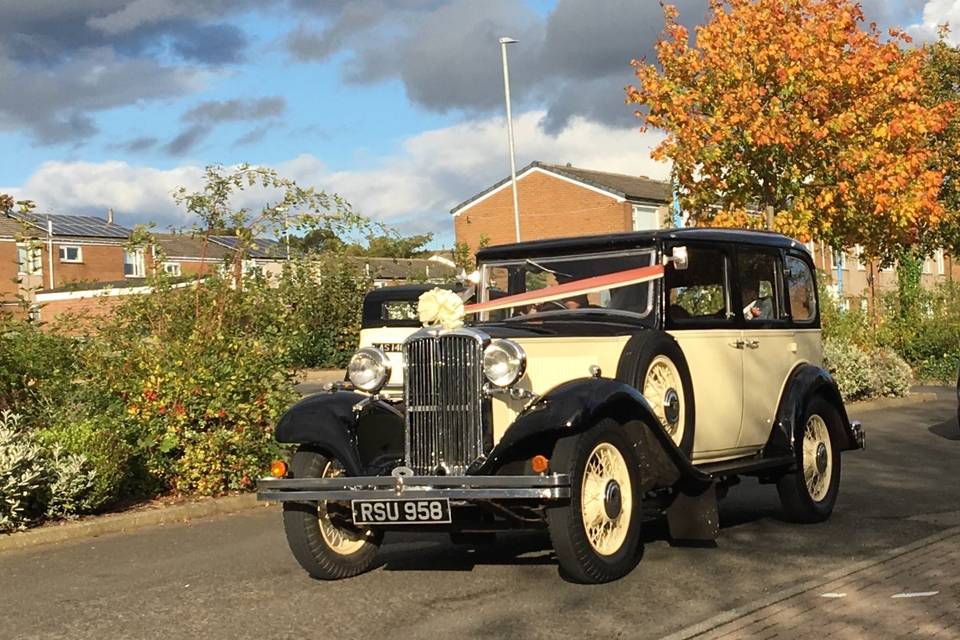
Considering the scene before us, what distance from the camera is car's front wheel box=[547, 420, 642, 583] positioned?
21.6ft

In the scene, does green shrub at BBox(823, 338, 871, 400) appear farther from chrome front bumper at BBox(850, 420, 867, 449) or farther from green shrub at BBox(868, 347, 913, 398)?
chrome front bumper at BBox(850, 420, 867, 449)

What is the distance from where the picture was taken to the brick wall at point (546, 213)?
196 ft

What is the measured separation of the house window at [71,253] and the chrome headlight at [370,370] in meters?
64.5

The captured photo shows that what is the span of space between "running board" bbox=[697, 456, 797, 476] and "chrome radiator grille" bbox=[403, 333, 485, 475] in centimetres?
170

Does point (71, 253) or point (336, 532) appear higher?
point (71, 253)

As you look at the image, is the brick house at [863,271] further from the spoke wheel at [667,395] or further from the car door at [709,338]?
the spoke wheel at [667,395]

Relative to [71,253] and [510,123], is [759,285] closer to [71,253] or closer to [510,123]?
[510,123]

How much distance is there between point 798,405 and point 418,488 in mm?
3519

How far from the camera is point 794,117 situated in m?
23.5

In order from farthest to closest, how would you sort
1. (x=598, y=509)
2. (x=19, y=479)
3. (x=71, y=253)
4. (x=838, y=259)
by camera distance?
1. (x=71, y=253)
2. (x=838, y=259)
3. (x=19, y=479)
4. (x=598, y=509)

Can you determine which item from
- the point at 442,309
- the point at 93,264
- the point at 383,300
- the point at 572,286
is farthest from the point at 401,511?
the point at 93,264

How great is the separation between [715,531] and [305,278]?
24.9 m

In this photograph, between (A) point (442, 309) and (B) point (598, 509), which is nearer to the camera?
(B) point (598, 509)

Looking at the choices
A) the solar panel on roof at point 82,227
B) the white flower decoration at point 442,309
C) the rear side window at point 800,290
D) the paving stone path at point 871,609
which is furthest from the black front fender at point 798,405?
the solar panel on roof at point 82,227
